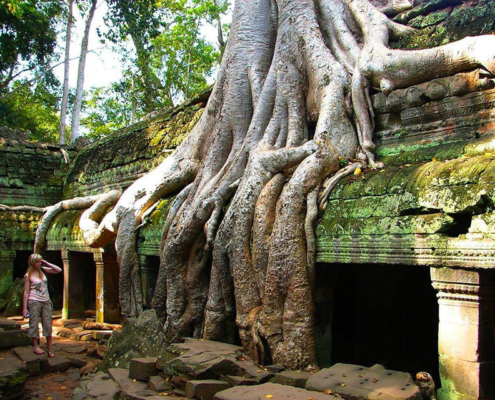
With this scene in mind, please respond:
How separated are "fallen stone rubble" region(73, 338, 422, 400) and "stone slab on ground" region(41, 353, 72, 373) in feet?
5.20

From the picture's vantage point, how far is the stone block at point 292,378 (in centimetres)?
400

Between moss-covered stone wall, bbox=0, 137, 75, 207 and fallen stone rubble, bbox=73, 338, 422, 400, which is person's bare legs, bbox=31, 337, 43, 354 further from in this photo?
moss-covered stone wall, bbox=0, 137, 75, 207

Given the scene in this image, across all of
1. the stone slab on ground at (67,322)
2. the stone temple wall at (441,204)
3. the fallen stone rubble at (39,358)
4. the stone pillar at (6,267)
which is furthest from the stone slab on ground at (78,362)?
the stone pillar at (6,267)

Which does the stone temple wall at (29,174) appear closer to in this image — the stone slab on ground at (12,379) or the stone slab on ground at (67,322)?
the stone slab on ground at (67,322)

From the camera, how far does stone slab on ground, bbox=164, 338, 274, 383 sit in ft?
13.8

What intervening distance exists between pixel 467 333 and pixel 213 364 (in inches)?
75.7

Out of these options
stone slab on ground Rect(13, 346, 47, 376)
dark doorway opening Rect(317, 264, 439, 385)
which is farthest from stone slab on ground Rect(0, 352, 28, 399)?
dark doorway opening Rect(317, 264, 439, 385)

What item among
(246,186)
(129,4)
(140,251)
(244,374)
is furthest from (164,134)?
(129,4)

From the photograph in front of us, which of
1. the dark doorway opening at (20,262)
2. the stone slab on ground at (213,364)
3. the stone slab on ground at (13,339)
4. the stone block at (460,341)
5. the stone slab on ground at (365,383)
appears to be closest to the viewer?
the stone slab on ground at (365,383)

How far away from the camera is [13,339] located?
23.1ft

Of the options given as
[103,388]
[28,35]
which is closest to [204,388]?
[103,388]

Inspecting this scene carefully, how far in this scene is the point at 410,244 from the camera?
3824 mm

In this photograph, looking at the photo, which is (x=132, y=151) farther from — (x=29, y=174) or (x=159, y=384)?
(x=159, y=384)

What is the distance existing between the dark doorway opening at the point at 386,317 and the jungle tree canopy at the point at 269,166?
1.52m
